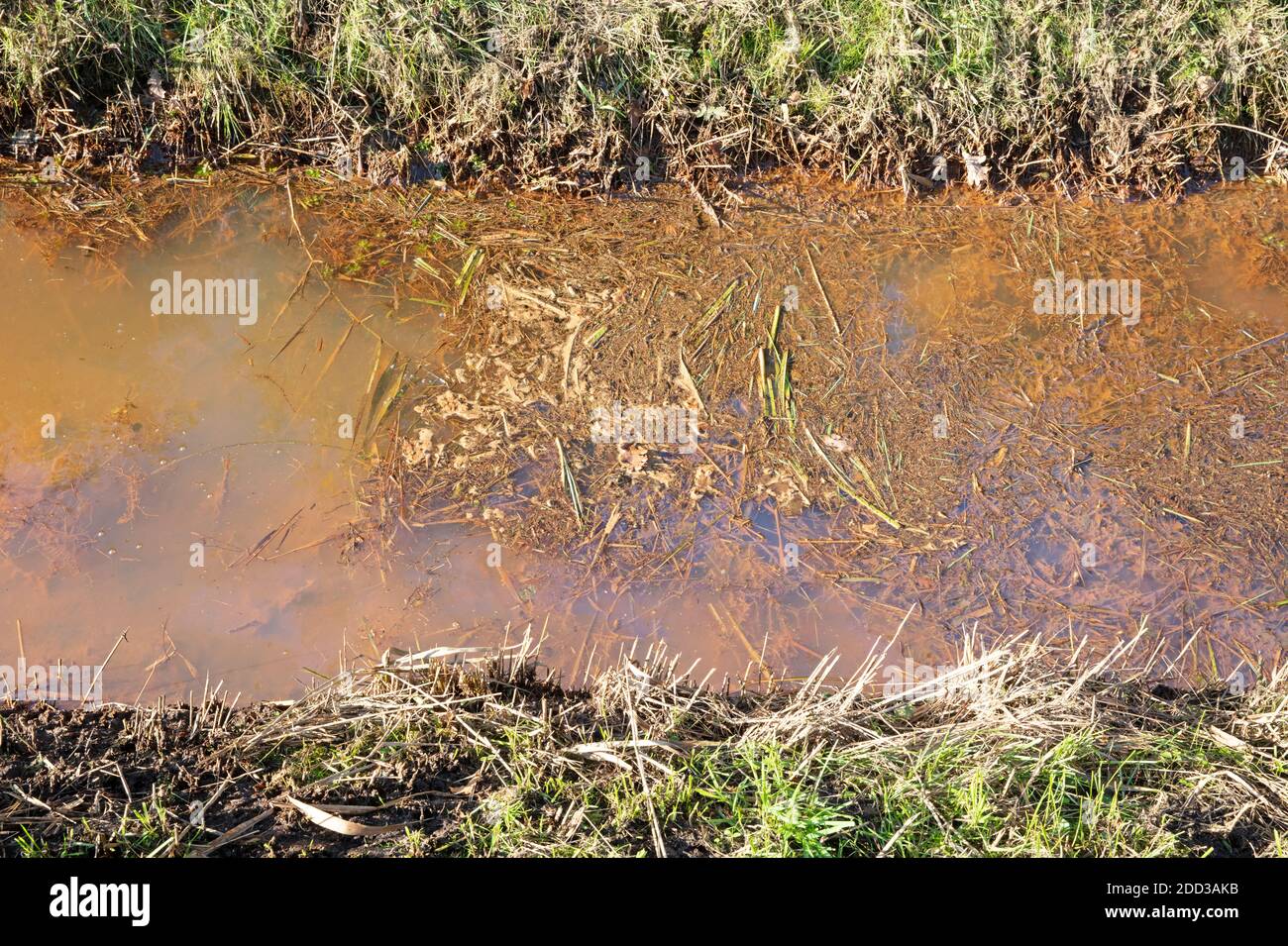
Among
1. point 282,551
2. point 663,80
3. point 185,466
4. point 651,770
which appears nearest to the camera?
point 651,770

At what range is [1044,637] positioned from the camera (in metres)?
3.29

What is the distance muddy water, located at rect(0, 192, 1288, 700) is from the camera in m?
3.19

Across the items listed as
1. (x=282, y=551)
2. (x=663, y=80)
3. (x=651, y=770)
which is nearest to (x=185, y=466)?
(x=282, y=551)

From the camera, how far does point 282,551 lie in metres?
3.33

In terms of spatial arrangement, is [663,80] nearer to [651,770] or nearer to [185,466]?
[185,466]

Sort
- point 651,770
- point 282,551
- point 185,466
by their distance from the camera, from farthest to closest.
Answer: point 185,466 → point 282,551 → point 651,770

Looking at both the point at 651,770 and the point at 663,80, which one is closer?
the point at 651,770

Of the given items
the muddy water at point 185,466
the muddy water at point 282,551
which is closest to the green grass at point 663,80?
the muddy water at point 185,466

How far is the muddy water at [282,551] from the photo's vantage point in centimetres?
319

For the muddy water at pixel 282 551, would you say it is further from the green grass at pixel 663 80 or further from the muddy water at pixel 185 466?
the green grass at pixel 663 80
